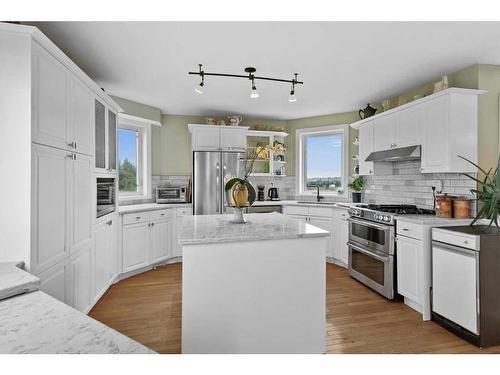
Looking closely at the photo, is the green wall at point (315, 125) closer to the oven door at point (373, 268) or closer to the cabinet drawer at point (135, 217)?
the oven door at point (373, 268)

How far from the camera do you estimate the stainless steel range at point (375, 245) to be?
3096 mm

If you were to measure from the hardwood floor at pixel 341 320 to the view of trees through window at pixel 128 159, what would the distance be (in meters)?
1.58

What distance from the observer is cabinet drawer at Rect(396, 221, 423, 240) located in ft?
9.05

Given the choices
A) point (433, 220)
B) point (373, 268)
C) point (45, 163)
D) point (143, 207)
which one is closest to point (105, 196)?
point (143, 207)

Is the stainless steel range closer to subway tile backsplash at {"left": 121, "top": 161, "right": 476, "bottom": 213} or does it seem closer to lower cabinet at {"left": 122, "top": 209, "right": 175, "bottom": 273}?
subway tile backsplash at {"left": 121, "top": 161, "right": 476, "bottom": 213}

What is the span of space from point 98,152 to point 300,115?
3.50m

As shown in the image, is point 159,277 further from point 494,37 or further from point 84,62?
point 494,37

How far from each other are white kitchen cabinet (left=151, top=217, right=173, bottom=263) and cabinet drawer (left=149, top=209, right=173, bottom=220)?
0.05 meters

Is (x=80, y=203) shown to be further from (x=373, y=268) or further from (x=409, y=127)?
(x=409, y=127)

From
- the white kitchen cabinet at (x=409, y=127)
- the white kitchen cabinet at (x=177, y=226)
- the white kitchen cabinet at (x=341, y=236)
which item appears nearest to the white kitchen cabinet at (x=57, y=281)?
the white kitchen cabinet at (x=177, y=226)

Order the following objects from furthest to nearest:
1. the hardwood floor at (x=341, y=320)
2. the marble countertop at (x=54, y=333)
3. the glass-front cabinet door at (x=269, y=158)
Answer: the glass-front cabinet door at (x=269, y=158), the hardwood floor at (x=341, y=320), the marble countertop at (x=54, y=333)

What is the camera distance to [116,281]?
3.71m

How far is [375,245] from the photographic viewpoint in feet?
10.9

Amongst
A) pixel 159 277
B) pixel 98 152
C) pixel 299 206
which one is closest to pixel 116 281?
pixel 159 277
